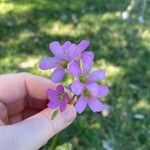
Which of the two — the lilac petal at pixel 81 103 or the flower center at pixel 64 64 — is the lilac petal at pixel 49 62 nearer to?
the flower center at pixel 64 64

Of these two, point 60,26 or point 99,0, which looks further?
point 99,0

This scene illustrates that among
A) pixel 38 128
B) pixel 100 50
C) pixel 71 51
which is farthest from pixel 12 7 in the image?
pixel 71 51

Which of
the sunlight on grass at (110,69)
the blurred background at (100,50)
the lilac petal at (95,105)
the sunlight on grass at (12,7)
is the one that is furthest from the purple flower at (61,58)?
the sunlight on grass at (12,7)

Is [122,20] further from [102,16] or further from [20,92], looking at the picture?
[20,92]

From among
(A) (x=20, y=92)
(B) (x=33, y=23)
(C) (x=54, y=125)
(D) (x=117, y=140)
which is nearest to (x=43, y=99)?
(A) (x=20, y=92)

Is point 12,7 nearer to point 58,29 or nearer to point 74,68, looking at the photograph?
point 58,29
